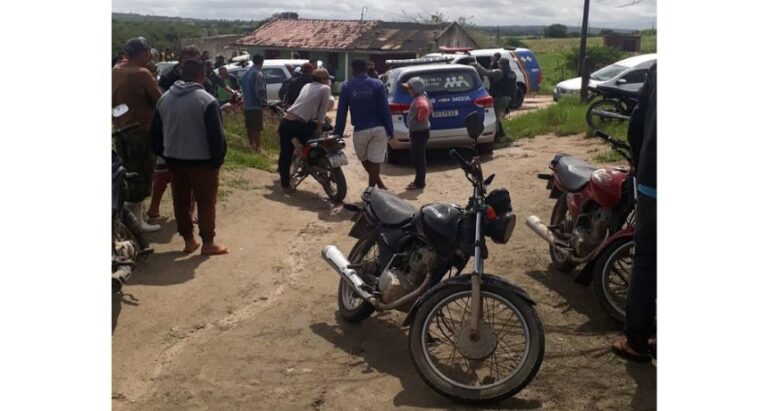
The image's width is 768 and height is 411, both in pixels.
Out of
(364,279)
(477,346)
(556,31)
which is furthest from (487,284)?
(556,31)

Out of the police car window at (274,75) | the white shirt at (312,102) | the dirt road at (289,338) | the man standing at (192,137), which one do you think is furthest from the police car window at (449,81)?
the police car window at (274,75)

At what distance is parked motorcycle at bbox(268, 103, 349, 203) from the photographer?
925cm

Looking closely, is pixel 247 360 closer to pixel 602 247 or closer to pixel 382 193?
pixel 382 193

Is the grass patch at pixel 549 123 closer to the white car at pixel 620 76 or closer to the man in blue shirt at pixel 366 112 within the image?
the white car at pixel 620 76

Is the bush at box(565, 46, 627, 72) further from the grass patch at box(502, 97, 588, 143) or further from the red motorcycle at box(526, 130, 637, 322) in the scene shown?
the red motorcycle at box(526, 130, 637, 322)

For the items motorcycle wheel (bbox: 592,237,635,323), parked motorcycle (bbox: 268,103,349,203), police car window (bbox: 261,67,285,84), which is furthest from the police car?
police car window (bbox: 261,67,285,84)

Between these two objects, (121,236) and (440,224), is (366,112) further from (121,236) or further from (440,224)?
(440,224)

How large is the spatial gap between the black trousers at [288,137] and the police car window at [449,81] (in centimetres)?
299

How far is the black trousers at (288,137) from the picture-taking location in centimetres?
966

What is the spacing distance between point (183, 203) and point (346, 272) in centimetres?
211

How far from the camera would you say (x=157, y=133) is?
6684mm

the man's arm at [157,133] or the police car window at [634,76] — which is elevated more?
the police car window at [634,76]

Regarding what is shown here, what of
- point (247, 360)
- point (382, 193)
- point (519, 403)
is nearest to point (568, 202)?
point (382, 193)

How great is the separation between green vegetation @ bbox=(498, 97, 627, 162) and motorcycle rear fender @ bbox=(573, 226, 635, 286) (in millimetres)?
7850
